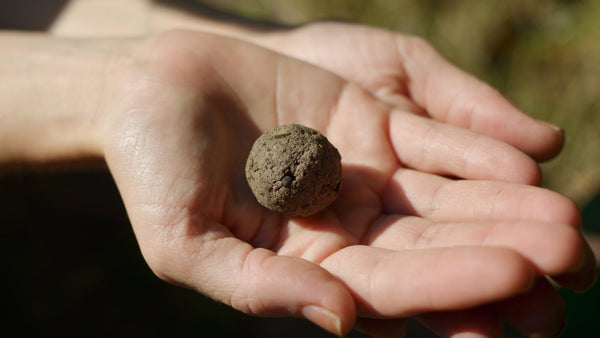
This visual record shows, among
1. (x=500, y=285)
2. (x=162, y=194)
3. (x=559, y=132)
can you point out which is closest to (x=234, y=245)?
(x=162, y=194)

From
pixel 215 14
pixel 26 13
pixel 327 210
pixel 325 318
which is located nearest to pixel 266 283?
pixel 325 318

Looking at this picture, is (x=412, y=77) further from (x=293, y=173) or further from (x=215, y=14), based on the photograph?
(x=215, y=14)

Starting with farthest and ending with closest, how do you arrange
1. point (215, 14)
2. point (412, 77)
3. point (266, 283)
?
point (215, 14) → point (412, 77) → point (266, 283)

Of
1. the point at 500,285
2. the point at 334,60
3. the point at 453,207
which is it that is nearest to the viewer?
the point at 500,285

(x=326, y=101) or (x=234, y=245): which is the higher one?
(x=326, y=101)

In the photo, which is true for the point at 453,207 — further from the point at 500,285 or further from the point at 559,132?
the point at 559,132
